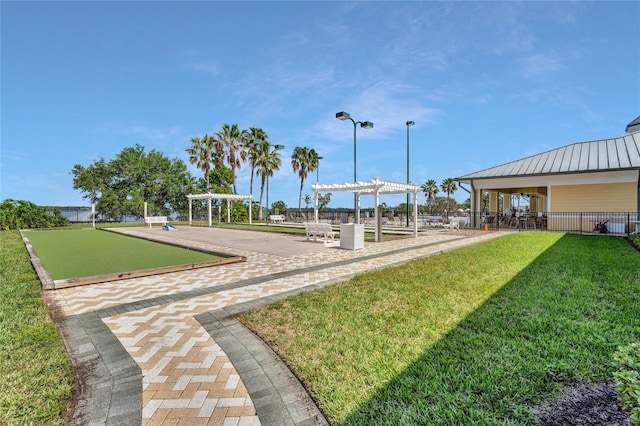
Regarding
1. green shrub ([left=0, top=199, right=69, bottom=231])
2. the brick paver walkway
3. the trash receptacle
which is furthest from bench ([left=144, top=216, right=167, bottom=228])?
the brick paver walkway

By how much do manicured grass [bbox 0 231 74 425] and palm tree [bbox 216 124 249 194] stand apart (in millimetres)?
32535

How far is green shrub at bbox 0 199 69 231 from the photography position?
21.5 m

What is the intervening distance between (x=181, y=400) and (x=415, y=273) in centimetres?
511

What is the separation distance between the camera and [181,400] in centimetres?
226

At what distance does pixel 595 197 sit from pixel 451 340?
846 inches

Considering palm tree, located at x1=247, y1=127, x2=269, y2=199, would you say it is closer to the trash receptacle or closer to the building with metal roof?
the building with metal roof

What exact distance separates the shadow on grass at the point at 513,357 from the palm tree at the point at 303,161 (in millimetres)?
37414

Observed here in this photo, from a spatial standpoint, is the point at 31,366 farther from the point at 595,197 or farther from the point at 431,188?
the point at 431,188

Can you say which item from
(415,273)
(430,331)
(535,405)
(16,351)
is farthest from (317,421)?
(415,273)

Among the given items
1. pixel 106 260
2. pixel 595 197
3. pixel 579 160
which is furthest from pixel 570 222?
pixel 106 260

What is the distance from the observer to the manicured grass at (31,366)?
83.7 inches

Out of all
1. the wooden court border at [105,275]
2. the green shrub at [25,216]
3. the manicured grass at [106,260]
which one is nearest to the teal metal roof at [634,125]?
the wooden court border at [105,275]

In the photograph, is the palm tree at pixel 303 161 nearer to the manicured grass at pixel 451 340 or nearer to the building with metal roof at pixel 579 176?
the building with metal roof at pixel 579 176

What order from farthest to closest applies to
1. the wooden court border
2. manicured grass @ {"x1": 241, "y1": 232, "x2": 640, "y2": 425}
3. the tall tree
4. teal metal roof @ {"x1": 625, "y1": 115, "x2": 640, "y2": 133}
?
the tall tree
teal metal roof @ {"x1": 625, "y1": 115, "x2": 640, "y2": 133}
the wooden court border
manicured grass @ {"x1": 241, "y1": 232, "x2": 640, "y2": 425}
